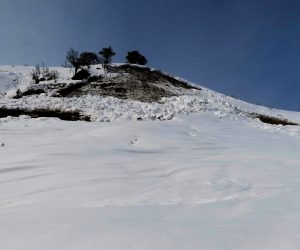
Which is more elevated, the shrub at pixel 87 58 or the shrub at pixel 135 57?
the shrub at pixel 135 57

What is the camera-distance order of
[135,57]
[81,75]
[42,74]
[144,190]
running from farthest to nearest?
1. [135,57]
2. [42,74]
3. [81,75]
4. [144,190]

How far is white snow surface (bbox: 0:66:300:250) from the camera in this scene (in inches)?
121

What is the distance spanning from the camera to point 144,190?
18.3ft

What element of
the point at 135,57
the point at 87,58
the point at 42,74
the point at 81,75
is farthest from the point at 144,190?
the point at 135,57

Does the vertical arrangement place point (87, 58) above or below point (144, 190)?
above

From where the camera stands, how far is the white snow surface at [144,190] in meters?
3.07

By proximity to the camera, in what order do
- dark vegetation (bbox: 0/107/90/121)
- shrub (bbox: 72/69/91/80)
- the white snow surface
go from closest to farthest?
the white snow surface
dark vegetation (bbox: 0/107/90/121)
shrub (bbox: 72/69/91/80)

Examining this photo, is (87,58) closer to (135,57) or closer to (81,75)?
(135,57)

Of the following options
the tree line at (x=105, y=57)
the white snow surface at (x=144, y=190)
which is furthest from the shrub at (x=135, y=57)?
the white snow surface at (x=144, y=190)

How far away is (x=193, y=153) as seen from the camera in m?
9.47

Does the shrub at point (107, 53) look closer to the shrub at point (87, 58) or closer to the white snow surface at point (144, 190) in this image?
the shrub at point (87, 58)

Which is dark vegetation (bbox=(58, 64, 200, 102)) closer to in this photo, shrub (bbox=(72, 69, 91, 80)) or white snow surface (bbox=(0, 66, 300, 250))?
shrub (bbox=(72, 69, 91, 80))

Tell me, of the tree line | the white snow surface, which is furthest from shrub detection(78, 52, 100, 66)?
the white snow surface

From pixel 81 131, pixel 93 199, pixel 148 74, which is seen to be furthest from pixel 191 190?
pixel 148 74
